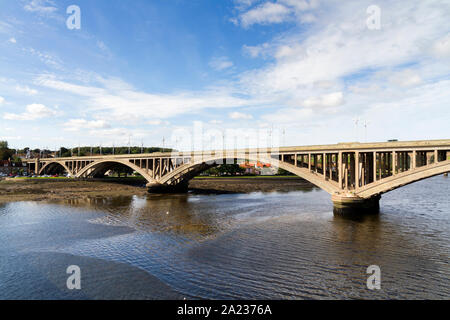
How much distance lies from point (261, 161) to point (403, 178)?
19.5 m

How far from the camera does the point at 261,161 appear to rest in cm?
4353

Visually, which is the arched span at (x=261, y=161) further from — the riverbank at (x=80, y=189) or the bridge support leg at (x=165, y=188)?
the riverbank at (x=80, y=189)

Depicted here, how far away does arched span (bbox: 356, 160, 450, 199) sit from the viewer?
26.3m

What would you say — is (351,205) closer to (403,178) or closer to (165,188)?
(403,178)

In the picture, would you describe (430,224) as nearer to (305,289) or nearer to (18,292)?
(305,289)

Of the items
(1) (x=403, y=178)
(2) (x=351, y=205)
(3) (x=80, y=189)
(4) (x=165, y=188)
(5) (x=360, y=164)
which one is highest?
(5) (x=360, y=164)

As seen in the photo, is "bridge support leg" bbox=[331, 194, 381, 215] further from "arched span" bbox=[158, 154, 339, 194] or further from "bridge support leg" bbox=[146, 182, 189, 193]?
"bridge support leg" bbox=[146, 182, 189, 193]

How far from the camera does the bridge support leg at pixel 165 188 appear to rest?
196 feet

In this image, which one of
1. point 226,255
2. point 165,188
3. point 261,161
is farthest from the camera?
point 165,188

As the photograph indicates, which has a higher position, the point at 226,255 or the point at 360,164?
the point at 360,164

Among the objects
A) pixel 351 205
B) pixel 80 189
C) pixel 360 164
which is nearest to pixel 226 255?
pixel 351 205

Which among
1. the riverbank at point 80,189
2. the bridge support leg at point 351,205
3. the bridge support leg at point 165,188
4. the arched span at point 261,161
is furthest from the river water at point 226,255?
the bridge support leg at point 165,188
